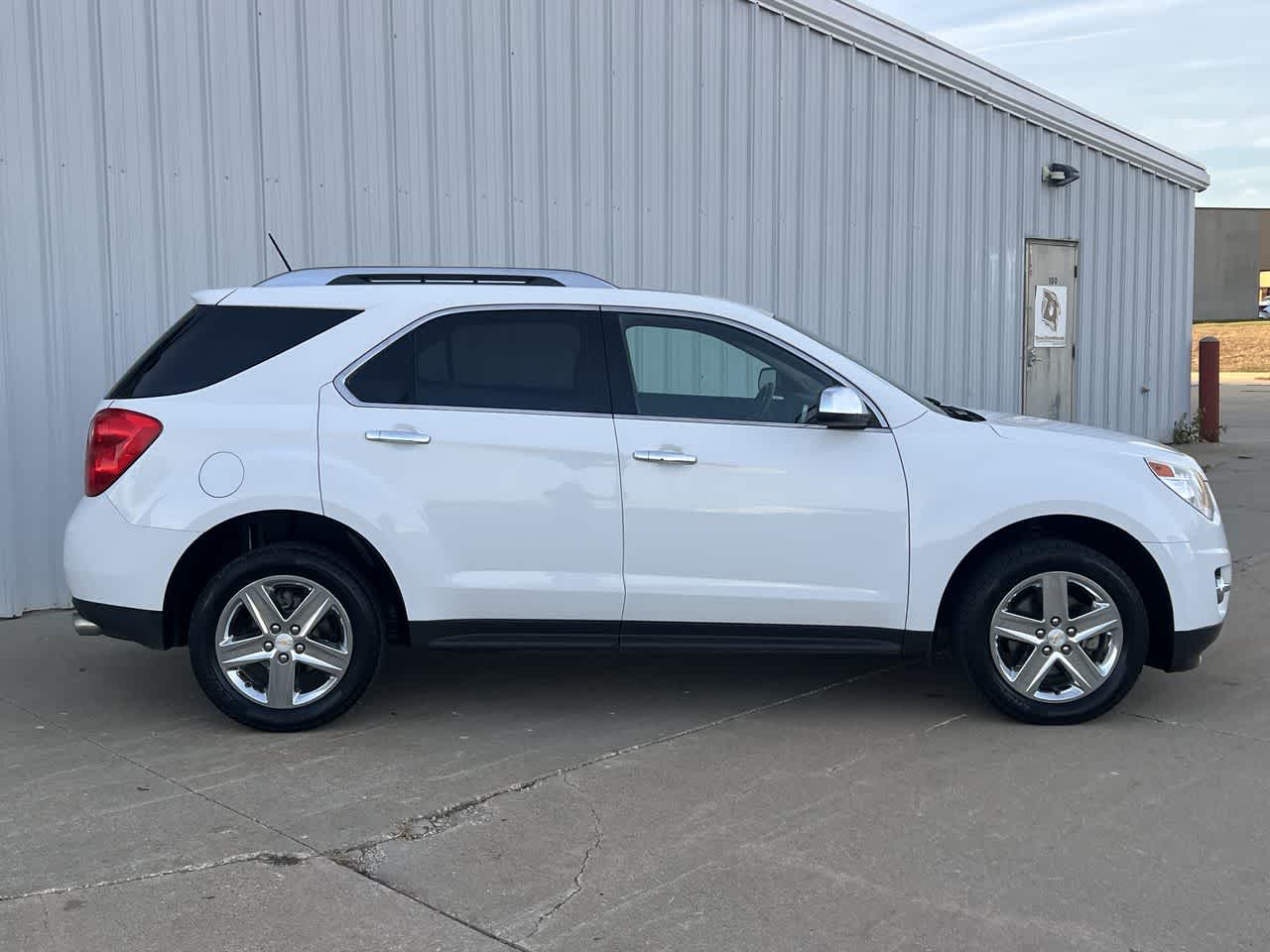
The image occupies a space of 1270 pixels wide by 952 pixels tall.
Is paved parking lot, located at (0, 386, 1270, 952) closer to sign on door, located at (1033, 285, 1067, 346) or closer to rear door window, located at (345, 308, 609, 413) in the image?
rear door window, located at (345, 308, 609, 413)

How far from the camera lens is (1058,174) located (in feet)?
45.2

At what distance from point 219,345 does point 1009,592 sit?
3311 millimetres

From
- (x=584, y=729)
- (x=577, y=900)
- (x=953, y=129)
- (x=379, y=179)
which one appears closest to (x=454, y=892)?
(x=577, y=900)

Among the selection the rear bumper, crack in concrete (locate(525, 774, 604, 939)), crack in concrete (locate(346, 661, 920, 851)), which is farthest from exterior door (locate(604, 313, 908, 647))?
the rear bumper

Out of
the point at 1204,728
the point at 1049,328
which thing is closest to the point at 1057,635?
the point at 1204,728

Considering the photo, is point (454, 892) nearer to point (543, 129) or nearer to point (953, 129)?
point (543, 129)

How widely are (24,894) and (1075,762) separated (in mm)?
3605

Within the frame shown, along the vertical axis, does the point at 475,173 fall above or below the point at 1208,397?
above

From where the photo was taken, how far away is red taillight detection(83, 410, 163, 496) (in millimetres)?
5285

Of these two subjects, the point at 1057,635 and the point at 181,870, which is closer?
the point at 181,870

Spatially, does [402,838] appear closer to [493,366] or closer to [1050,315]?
[493,366]

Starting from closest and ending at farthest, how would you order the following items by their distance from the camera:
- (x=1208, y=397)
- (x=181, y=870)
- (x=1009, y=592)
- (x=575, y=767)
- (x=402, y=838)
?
(x=181, y=870) → (x=402, y=838) → (x=575, y=767) → (x=1009, y=592) → (x=1208, y=397)

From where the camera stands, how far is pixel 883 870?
13.3 feet

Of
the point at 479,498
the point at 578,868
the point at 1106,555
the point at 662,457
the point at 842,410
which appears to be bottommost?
the point at 578,868
